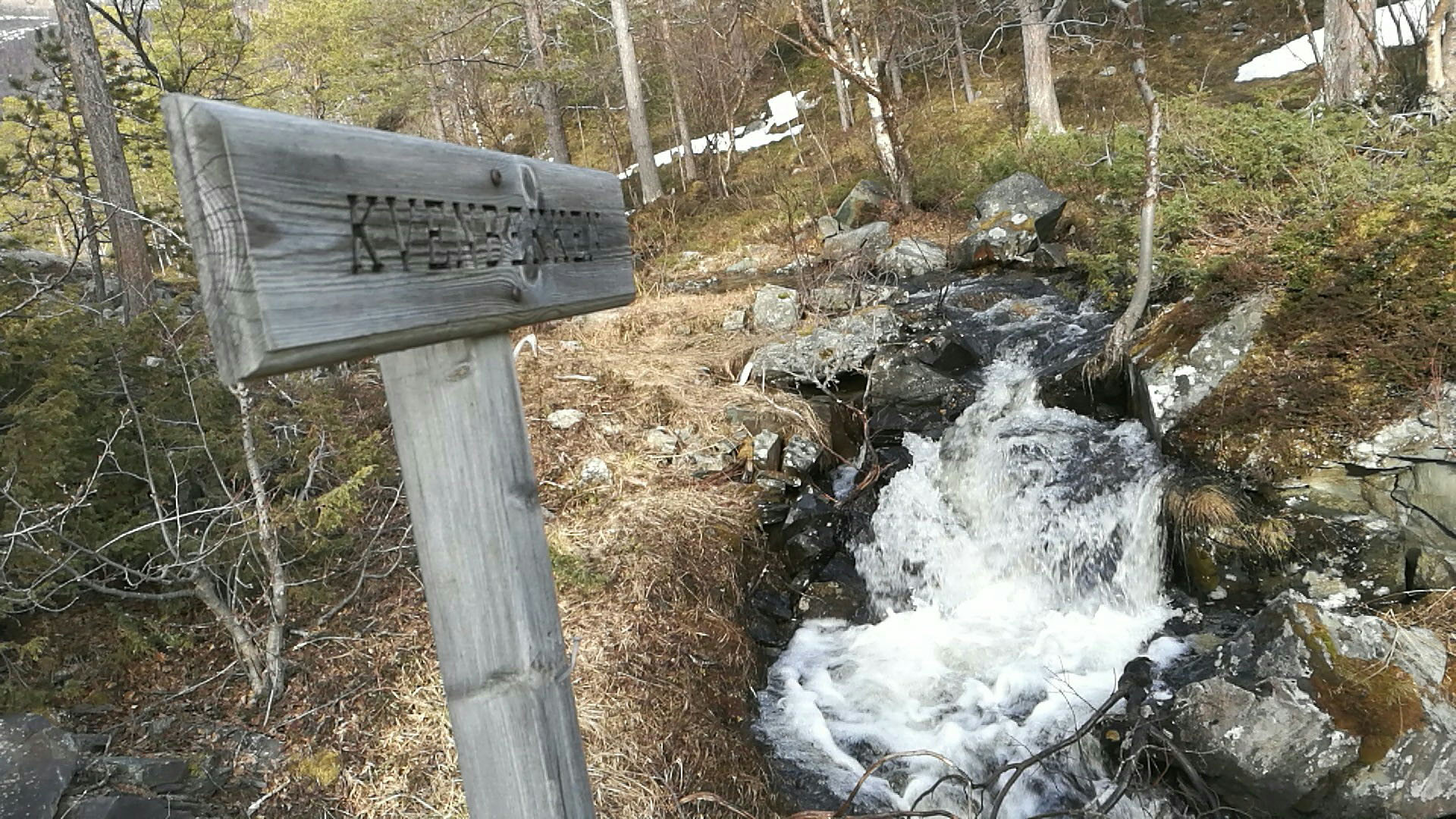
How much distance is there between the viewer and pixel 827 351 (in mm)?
7211

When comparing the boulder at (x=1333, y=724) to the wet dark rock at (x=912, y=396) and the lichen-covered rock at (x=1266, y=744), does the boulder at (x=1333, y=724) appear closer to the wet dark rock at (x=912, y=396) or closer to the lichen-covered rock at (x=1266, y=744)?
the lichen-covered rock at (x=1266, y=744)

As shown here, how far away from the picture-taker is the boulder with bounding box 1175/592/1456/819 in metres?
3.13

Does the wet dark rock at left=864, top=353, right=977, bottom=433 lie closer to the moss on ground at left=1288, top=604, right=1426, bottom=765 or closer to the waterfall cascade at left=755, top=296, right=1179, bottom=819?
the waterfall cascade at left=755, top=296, right=1179, bottom=819

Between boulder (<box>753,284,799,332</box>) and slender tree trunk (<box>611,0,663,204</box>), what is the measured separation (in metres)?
9.36

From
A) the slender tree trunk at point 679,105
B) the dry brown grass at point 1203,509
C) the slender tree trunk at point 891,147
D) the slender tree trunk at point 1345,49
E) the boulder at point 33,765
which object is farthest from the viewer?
the slender tree trunk at point 679,105

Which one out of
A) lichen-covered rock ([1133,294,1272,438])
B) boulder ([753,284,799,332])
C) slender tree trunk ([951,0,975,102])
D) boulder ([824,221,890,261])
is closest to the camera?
lichen-covered rock ([1133,294,1272,438])

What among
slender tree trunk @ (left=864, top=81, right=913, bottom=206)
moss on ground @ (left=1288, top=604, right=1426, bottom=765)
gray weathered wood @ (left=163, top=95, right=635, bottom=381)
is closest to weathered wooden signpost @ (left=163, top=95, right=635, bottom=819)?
gray weathered wood @ (left=163, top=95, right=635, bottom=381)

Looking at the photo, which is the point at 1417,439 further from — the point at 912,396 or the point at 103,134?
the point at 103,134

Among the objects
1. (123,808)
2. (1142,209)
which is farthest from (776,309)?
(123,808)

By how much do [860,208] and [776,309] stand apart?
5.31 meters

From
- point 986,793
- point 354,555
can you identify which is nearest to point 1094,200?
point 986,793

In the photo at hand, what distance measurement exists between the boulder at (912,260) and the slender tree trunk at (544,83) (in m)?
7.68

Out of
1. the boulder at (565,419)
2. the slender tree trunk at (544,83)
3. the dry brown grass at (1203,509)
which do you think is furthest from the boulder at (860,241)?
the dry brown grass at (1203,509)

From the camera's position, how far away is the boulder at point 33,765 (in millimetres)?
2480
